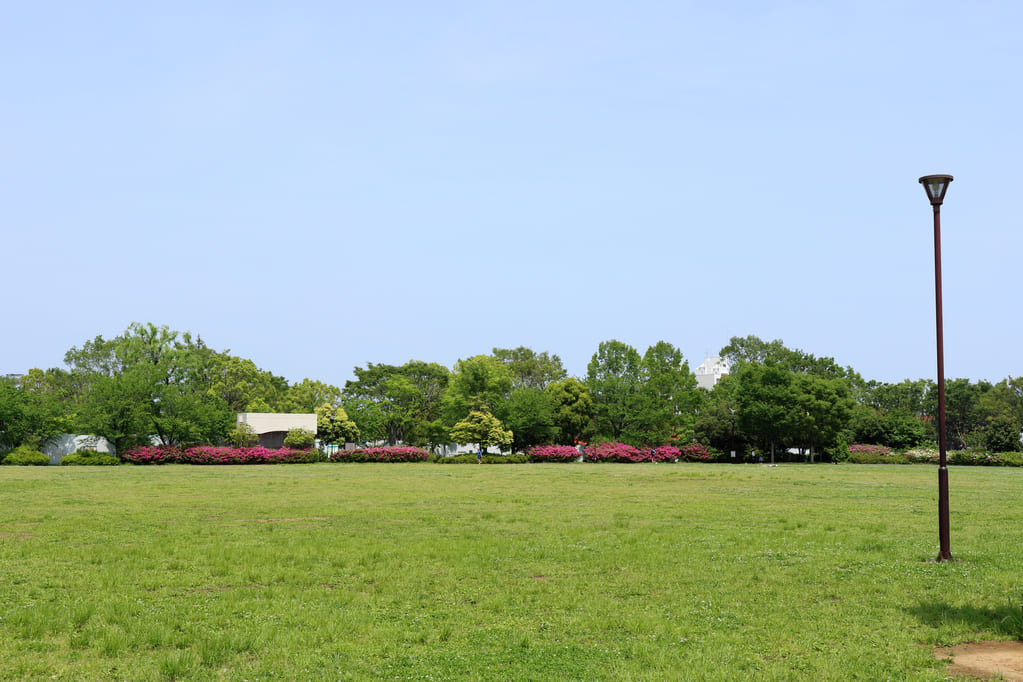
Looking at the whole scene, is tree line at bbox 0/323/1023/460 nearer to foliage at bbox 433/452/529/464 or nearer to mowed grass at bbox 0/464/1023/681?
foliage at bbox 433/452/529/464

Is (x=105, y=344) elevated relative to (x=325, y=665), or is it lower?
elevated

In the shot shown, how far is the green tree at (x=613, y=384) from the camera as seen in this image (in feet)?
262

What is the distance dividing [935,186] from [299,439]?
202ft

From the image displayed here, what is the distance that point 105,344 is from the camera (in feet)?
322

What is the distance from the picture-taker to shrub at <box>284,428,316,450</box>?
68625mm

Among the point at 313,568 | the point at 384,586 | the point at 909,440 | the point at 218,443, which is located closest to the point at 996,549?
the point at 384,586

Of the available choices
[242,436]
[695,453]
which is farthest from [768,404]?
[242,436]

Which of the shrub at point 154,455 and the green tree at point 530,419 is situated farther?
the green tree at point 530,419

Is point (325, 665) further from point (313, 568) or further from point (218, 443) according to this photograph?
point (218, 443)

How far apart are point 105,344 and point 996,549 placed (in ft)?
337

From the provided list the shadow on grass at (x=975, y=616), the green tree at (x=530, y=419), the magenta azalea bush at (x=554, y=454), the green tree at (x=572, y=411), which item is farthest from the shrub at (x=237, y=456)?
the shadow on grass at (x=975, y=616)

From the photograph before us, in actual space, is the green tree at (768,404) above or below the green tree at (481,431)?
above

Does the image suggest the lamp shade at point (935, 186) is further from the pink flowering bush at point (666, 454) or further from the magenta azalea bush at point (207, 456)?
the pink flowering bush at point (666, 454)

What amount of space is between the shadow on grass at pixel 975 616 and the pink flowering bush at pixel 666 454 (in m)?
59.8
